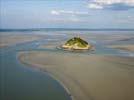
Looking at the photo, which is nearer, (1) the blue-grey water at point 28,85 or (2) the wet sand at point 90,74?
(1) the blue-grey water at point 28,85

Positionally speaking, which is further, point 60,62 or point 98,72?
point 60,62

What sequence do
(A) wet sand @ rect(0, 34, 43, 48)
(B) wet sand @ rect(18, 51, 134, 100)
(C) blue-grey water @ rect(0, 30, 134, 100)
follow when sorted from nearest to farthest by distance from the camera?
1. (C) blue-grey water @ rect(0, 30, 134, 100)
2. (B) wet sand @ rect(18, 51, 134, 100)
3. (A) wet sand @ rect(0, 34, 43, 48)

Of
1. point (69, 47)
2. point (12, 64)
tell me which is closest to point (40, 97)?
point (12, 64)

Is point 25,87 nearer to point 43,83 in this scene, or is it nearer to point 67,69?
point 43,83

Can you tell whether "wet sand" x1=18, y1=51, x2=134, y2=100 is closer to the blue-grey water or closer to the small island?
the blue-grey water

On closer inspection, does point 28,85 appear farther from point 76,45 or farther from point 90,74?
point 76,45

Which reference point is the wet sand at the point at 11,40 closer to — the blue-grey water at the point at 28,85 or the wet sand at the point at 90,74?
the wet sand at the point at 90,74

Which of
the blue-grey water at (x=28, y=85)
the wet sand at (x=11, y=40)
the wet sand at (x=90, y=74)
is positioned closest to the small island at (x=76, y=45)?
the wet sand at (x=90, y=74)

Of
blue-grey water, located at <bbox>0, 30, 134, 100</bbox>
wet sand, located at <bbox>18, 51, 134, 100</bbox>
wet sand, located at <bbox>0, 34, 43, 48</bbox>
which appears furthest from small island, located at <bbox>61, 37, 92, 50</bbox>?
blue-grey water, located at <bbox>0, 30, 134, 100</bbox>
